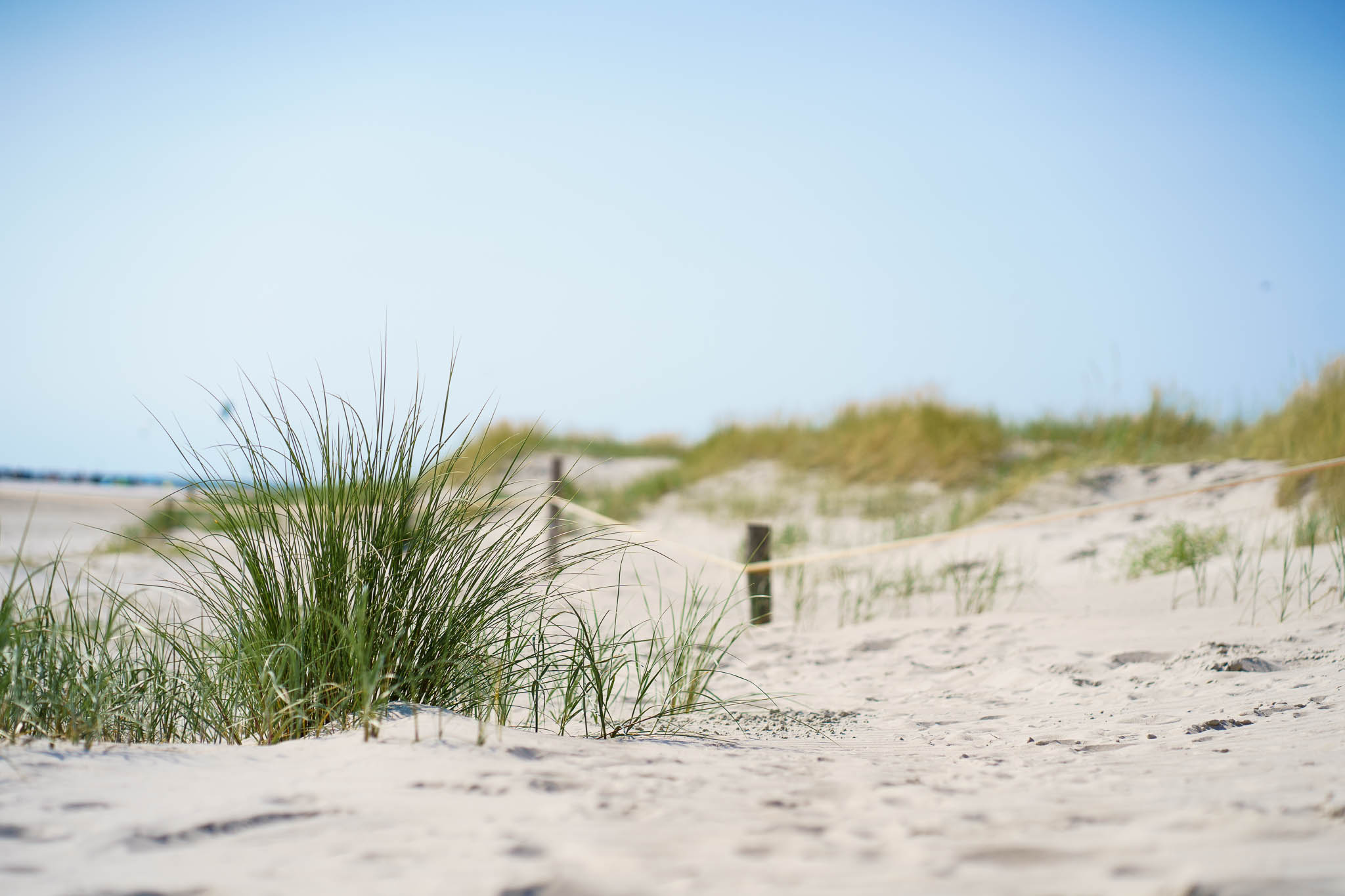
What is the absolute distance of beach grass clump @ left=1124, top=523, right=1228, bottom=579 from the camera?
17.8 feet

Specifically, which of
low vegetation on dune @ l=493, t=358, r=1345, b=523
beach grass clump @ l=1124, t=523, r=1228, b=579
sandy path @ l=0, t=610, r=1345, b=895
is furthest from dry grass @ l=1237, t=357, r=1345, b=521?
sandy path @ l=0, t=610, r=1345, b=895

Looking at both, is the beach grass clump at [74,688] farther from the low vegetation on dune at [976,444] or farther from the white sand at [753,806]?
the low vegetation on dune at [976,444]

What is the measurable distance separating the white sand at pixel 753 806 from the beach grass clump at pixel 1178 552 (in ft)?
8.63

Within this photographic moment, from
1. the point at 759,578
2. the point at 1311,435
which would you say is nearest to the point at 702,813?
the point at 759,578

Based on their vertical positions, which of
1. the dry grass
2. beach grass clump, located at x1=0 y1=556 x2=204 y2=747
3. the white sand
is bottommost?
the white sand

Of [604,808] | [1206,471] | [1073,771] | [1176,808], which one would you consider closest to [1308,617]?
[1073,771]

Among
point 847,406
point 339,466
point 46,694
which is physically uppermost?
point 847,406

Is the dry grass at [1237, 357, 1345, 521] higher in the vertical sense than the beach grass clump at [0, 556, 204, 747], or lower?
higher

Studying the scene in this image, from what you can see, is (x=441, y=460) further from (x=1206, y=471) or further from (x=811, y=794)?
(x=1206, y=471)

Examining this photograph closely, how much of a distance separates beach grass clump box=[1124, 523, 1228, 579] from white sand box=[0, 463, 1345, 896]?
2630 mm

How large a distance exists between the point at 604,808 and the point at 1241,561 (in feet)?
16.4

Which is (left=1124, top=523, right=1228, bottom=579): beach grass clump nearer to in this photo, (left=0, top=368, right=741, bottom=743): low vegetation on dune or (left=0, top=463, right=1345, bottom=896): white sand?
(left=0, top=463, right=1345, bottom=896): white sand

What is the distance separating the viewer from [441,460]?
278 centimetres

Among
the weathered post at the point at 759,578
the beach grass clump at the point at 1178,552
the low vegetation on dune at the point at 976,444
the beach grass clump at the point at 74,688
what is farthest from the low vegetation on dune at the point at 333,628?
the low vegetation on dune at the point at 976,444
